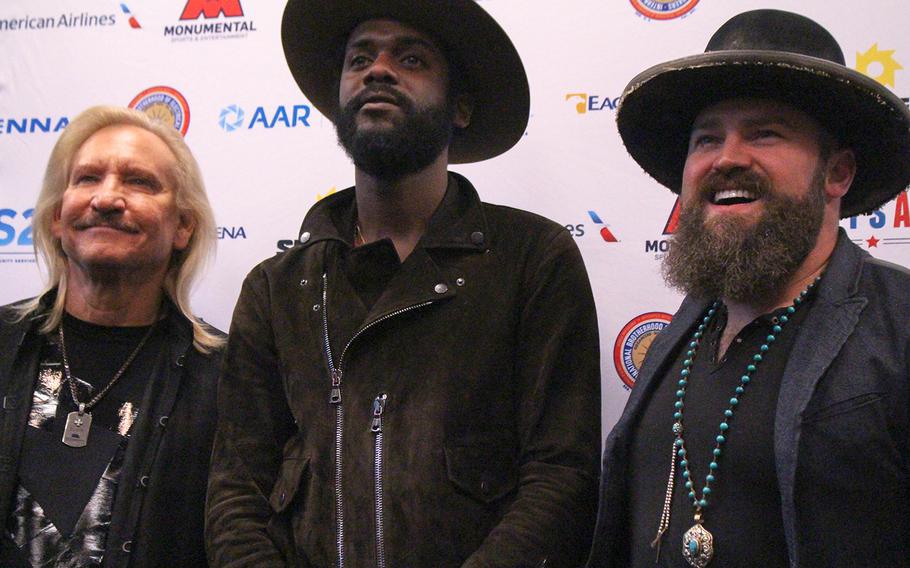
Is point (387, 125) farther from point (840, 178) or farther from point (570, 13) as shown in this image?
point (840, 178)

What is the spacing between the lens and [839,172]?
6.57ft

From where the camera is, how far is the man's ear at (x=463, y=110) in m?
2.55

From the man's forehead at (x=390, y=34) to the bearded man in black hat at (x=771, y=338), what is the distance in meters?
0.58

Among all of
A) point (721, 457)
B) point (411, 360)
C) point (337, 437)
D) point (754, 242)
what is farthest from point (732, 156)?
point (337, 437)

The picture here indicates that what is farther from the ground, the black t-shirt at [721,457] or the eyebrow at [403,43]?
the eyebrow at [403,43]

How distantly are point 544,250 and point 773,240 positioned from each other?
0.59 m

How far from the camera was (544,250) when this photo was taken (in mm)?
2277

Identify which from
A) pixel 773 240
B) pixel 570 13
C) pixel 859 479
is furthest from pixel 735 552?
pixel 570 13

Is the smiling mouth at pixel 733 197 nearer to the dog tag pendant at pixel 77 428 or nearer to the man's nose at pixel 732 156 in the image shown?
the man's nose at pixel 732 156

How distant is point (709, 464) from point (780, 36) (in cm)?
90

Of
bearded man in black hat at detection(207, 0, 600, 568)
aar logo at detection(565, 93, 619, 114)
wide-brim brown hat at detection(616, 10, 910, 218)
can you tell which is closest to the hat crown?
wide-brim brown hat at detection(616, 10, 910, 218)

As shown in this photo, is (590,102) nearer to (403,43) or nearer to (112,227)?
(403,43)

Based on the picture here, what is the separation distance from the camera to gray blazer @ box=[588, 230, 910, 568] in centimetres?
158

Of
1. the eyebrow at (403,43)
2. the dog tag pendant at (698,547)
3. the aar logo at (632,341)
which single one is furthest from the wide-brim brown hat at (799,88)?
the dog tag pendant at (698,547)
